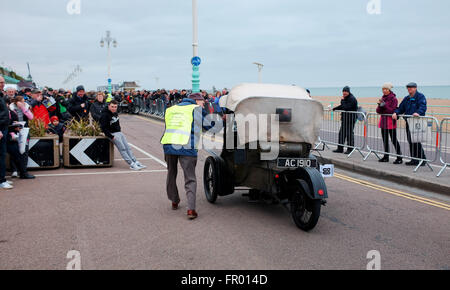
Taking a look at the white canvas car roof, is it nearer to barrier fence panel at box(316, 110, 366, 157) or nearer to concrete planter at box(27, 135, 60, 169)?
concrete planter at box(27, 135, 60, 169)

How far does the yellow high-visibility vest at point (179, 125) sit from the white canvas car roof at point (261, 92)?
63 centimetres

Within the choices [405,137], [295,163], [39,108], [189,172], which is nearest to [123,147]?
[39,108]

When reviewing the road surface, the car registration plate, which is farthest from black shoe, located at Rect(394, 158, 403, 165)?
the car registration plate

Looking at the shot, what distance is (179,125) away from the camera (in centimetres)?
657

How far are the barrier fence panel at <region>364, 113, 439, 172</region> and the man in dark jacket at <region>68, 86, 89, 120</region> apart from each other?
820 cm

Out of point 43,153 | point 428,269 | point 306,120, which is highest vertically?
point 306,120

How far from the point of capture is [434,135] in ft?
32.6

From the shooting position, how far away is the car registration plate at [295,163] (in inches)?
243

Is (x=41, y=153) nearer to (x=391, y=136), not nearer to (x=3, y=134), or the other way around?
(x=3, y=134)

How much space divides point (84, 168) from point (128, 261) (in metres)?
6.79

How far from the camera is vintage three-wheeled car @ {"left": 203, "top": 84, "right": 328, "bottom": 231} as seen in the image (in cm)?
608

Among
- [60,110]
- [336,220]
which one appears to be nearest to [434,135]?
[336,220]

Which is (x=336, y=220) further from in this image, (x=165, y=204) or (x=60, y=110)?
(x=60, y=110)

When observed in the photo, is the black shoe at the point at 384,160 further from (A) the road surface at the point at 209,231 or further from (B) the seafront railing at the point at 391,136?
(A) the road surface at the point at 209,231
